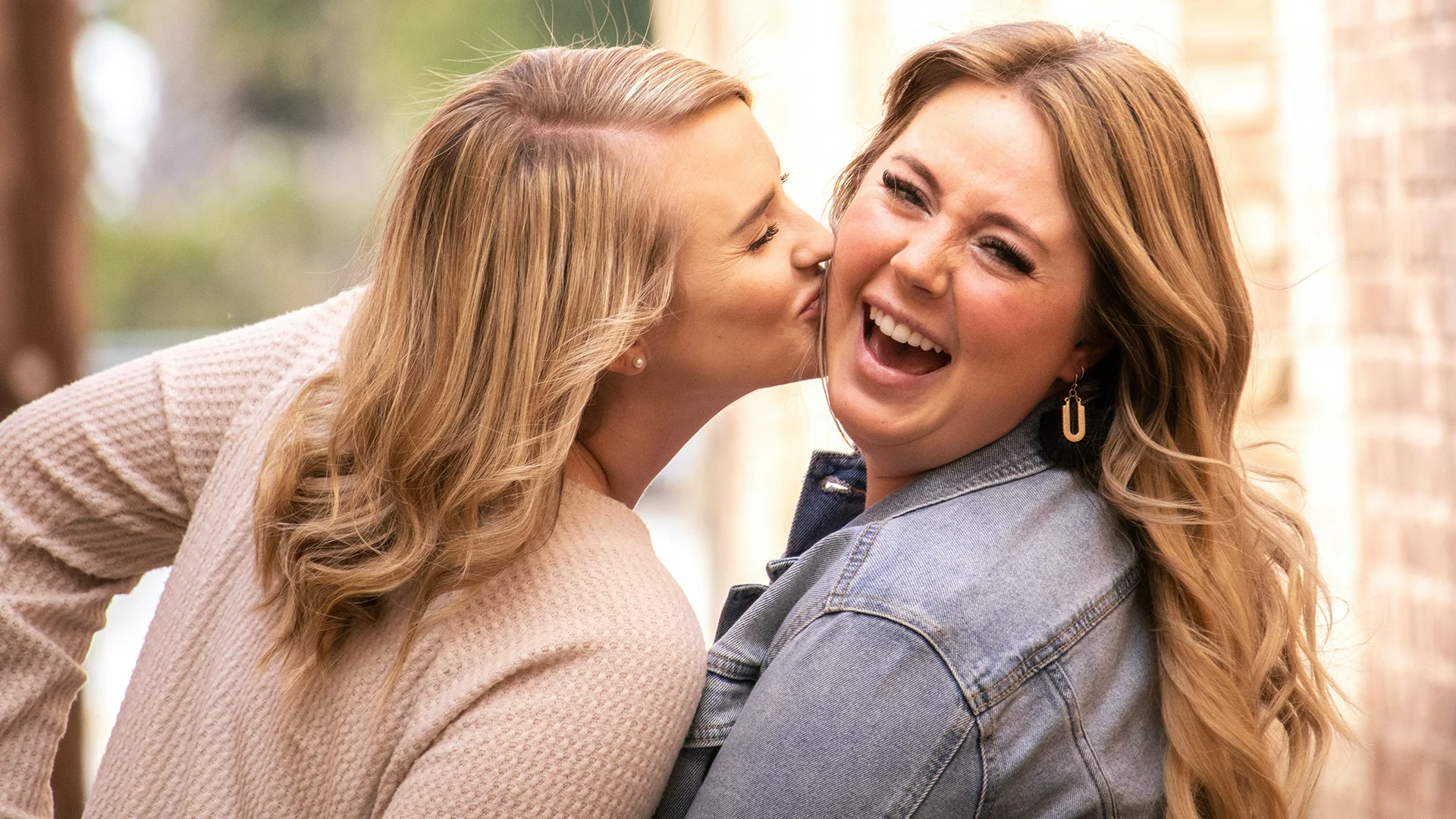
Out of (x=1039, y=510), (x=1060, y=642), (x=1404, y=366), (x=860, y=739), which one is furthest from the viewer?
(x=1404, y=366)

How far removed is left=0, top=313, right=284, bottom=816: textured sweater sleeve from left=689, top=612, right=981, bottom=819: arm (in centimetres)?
89

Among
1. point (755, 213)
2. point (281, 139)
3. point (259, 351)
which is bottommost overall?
point (281, 139)

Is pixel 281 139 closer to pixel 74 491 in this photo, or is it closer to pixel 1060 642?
pixel 74 491

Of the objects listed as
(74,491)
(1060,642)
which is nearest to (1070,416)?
(1060,642)

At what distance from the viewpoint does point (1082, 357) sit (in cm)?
176

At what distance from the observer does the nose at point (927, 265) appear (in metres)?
1.67

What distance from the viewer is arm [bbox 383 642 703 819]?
1.46m

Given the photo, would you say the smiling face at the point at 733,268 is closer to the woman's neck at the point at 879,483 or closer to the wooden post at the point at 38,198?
the woman's neck at the point at 879,483

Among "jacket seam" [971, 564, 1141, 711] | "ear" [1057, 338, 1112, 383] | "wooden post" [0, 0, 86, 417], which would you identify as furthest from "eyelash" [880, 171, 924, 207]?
"wooden post" [0, 0, 86, 417]

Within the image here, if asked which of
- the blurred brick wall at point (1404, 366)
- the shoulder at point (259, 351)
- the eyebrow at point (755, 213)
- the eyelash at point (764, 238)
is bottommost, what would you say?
the blurred brick wall at point (1404, 366)

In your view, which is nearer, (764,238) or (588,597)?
(588,597)

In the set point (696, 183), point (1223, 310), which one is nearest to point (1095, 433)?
point (1223, 310)

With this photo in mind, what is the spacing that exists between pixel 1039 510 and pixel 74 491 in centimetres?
127

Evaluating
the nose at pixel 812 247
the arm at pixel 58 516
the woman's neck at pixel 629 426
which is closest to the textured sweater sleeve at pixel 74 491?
the arm at pixel 58 516
